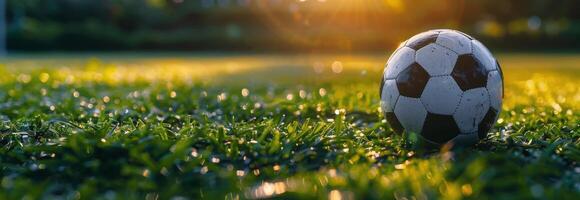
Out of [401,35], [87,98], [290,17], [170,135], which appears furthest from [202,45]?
[170,135]

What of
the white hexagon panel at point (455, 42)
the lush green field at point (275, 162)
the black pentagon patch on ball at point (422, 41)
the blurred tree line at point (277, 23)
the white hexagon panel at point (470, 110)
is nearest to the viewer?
the lush green field at point (275, 162)

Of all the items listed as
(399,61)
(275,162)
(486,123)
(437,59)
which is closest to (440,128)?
(486,123)

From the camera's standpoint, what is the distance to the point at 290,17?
38156mm

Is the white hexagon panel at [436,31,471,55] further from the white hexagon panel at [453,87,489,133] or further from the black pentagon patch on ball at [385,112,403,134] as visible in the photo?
the black pentagon patch on ball at [385,112,403,134]

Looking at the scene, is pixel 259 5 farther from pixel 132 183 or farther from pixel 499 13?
pixel 132 183

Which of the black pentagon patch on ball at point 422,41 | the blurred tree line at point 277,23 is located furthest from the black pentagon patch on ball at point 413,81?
the blurred tree line at point 277,23

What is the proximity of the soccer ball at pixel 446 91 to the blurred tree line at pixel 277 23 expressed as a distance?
79.2ft

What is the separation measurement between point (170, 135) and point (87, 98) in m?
3.94

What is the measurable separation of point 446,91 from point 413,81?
0.25 m

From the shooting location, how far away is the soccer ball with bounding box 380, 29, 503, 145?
14.5ft

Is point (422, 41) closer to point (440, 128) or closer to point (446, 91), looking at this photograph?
point (446, 91)

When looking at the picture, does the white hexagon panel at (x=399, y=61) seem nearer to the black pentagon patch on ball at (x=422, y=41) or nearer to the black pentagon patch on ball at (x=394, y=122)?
the black pentagon patch on ball at (x=422, y=41)

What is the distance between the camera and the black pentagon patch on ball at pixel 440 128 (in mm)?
4406

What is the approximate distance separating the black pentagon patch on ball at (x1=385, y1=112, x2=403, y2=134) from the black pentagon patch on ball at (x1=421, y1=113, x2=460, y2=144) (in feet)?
0.66
